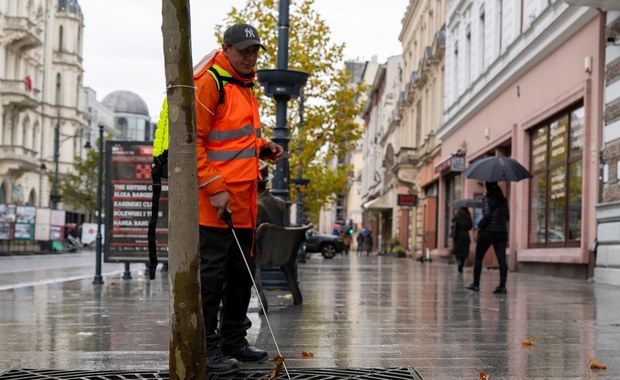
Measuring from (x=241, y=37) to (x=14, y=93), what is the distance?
51.6 meters

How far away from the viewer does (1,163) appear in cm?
5359

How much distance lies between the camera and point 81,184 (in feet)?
225

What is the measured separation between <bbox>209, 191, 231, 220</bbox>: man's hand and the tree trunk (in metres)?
0.75

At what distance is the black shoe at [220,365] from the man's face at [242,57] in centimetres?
169

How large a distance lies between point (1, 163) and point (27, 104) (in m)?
4.21

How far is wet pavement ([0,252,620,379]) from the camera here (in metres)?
5.18

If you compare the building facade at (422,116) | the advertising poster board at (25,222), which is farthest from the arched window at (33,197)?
the building facade at (422,116)

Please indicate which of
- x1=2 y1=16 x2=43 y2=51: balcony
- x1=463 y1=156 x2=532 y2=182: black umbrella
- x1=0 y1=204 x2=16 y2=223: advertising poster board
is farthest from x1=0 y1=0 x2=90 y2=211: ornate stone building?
x1=463 y1=156 x2=532 y2=182: black umbrella

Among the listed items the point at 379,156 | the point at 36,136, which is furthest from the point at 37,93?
the point at 379,156

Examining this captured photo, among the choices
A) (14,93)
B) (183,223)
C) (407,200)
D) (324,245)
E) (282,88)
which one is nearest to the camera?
(183,223)

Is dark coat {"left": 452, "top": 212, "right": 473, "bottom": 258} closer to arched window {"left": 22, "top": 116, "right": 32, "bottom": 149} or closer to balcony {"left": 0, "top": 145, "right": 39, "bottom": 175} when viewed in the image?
balcony {"left": 0, "top": 145, "right": 39, "bottom": 175}

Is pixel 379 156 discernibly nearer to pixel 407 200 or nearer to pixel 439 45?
pixel 407 200

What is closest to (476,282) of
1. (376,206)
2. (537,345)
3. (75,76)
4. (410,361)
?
(537,345)

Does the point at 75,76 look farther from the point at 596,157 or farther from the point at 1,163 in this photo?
the point at 596,157
